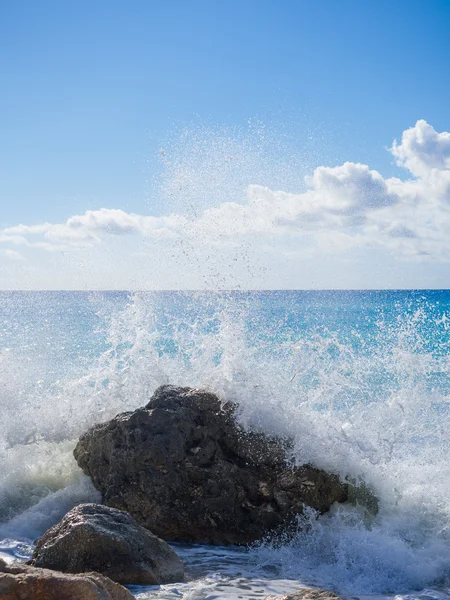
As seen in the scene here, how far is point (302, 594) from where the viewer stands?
4.16 meters

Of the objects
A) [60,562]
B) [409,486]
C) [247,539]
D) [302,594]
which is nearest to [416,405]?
[409,486]

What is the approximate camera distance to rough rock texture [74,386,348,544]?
19.6ft

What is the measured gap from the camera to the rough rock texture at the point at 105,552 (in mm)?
4699

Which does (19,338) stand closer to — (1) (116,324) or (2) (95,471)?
(1) (116,324)

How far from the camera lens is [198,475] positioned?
6168 mm

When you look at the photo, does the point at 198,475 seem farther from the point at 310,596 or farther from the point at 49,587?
the point at 49,587

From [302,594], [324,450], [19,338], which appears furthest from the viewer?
[19,338]

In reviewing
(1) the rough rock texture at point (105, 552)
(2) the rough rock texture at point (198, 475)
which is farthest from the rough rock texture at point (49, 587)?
(2) the rough rock texture at point (198, 475)

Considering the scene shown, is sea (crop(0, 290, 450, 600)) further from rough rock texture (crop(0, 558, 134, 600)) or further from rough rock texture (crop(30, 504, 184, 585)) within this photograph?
rough rock texture (crop(0, 558, 134, 600))

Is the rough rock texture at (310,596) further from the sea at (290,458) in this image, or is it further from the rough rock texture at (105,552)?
the rough rock texture at (105,552)

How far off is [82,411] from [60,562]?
3.47 meters

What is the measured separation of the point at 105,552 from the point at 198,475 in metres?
1.57

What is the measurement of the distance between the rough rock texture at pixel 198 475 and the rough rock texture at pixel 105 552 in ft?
3.34

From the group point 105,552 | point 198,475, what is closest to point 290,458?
point 198,475
